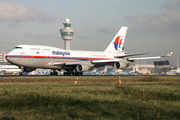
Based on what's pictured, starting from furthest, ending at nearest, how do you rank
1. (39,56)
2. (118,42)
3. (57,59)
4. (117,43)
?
(118,42)
(117,43)
(57,59)
(39,56)

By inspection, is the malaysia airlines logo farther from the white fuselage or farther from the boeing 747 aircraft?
the white fuselage

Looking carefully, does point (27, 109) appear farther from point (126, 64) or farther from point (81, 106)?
point (126, 64)

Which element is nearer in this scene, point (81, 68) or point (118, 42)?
point (81, 68)

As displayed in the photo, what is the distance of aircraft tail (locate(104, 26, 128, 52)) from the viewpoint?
6581 cm

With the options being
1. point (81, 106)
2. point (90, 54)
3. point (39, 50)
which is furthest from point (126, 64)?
point (81, 106)

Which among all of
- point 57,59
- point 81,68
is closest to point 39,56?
point 57,59

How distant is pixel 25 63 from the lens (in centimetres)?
4722

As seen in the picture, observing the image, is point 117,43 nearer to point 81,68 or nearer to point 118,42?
point 118,42

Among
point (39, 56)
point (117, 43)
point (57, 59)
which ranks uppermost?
point (117, 43)

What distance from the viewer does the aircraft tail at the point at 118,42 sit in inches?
2591

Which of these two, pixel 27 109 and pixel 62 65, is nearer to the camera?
pixel 27 109

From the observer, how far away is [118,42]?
6638 cm

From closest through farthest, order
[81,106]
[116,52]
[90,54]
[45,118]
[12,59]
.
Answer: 1. [45,118]
2. [81,106]
3. [12,59]
4. [90,54]
5. [116,52]

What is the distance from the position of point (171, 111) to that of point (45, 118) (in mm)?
5545
